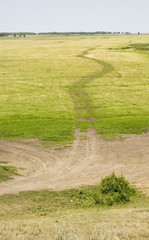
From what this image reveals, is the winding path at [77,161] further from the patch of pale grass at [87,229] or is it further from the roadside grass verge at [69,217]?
the patch of pale grass at [87,229]

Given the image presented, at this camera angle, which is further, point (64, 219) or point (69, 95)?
point (69, 95)

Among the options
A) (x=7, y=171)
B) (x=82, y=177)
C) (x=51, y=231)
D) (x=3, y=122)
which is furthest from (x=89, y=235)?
(x=3, y=122)

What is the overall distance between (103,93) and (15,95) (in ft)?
67.0

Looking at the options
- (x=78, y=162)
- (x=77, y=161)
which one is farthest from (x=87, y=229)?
(x=77, y=161)

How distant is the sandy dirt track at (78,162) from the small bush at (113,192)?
2.72 metres

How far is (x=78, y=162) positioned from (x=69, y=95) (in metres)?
35.9

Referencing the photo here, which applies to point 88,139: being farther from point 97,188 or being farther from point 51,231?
point 51,231

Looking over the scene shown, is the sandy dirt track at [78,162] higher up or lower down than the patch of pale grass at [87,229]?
lower down

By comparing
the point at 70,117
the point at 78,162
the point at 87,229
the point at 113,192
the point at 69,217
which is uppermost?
the point at 87,229

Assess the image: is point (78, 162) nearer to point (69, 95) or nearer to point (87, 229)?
point (87, 229)

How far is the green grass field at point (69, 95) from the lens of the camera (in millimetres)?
46812

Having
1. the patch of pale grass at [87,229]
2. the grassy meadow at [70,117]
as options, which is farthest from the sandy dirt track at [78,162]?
the patch of pale grass at [87,229]

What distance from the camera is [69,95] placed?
68.4 m

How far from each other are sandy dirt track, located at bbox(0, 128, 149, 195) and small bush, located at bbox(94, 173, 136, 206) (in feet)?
8.93
